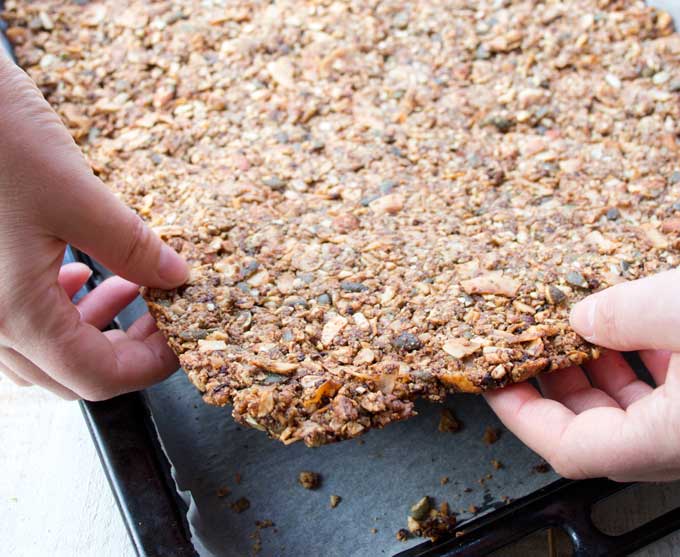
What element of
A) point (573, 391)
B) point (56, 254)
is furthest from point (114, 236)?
point (573, 391)

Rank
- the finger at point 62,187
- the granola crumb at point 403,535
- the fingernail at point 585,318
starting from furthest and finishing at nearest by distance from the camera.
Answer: the granola crumb at point 403,535 → the fingernail at point 585,318 → the finger at point 62,187

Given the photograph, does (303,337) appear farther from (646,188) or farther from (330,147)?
(646,188)

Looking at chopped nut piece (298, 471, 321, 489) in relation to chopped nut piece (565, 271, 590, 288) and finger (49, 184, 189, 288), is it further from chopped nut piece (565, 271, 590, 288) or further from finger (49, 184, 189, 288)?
chopped nut piece (565, 271, 590, 288)

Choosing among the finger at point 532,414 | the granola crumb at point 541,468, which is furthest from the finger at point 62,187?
the granola crumb at point 541,468

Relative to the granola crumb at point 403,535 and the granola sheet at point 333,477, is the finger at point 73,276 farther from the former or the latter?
the granola crumb at point 403,535

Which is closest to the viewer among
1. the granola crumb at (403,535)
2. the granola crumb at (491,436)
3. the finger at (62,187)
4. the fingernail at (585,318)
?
the finger at (62,187)

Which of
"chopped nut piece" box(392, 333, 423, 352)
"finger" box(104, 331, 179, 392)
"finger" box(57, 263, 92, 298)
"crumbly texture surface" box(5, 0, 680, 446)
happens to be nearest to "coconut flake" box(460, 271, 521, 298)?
"crumbly texture surface" box(5, 0, 680, 446)
